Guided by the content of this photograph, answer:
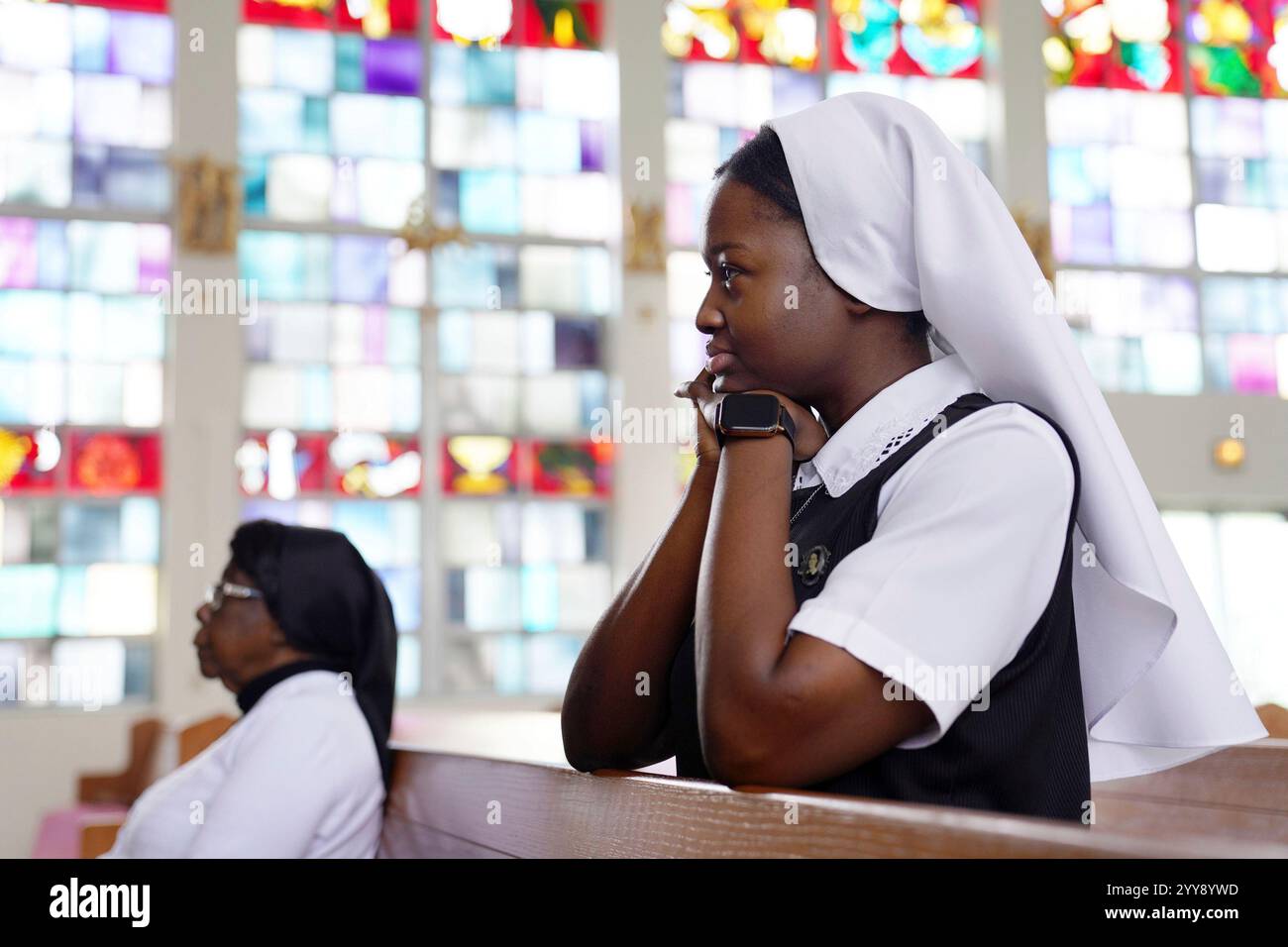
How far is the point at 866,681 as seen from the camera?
4.60 ft

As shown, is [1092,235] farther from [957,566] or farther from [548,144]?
[957,566]

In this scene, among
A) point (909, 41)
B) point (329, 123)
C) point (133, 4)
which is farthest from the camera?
point (909, 41)

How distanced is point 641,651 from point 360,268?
30.0 ft

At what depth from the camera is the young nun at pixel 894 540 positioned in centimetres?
142

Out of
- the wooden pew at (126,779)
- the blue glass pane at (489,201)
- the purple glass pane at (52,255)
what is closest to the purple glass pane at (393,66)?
the blue glass pane at (489,201)

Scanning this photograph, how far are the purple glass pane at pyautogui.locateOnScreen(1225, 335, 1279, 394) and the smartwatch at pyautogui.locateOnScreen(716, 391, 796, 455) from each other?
1148 centimetres

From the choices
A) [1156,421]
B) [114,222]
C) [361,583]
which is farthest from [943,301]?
[1156,421]

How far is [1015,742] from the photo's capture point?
1.50 meters

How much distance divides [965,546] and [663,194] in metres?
9.68

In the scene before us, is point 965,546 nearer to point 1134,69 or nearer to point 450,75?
point 450,75

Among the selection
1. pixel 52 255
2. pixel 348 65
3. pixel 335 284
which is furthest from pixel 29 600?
pixel 348 65

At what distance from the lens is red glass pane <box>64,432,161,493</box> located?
976 cm

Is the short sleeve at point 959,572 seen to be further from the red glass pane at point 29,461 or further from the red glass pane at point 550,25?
Result: the red glass pane at point 550,25

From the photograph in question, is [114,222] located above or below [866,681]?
above
